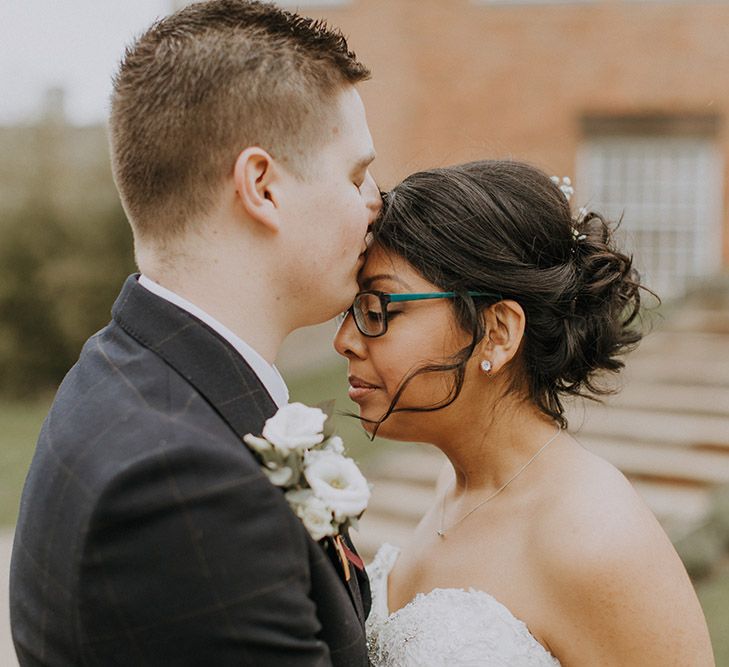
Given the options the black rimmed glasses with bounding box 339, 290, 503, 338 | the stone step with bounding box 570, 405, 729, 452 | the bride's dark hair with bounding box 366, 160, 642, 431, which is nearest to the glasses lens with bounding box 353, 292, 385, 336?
the black rimmed glasses with bounding box 339, 290, 503, 338

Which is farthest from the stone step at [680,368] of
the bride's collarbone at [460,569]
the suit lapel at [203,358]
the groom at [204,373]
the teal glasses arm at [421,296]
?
the suit lapel at [203,358]

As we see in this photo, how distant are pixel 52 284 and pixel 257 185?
42.0 feet

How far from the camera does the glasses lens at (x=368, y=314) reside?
2633 mm

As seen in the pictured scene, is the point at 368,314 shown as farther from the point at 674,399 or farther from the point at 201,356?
the point at 674,399

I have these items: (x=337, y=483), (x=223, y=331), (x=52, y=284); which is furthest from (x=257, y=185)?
(x=52, y=284)

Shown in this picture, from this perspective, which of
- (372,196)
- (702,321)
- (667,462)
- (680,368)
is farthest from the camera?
(702,321)

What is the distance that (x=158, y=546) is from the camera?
1.61 m

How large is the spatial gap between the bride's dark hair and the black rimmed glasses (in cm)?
4

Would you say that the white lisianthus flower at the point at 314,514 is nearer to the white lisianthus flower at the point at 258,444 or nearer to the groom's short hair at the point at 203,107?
the white lisianthus flower at the point at 258,444

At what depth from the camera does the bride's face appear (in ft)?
8.60

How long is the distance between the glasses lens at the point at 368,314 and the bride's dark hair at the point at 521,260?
0.50 ft

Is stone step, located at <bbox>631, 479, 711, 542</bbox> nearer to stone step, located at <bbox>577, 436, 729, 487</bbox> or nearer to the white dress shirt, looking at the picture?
stone step, located at <bbox>577, 436, 729, 487</bbox>

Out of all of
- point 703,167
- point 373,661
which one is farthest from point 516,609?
point 703,167

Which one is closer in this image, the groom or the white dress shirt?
the groom
